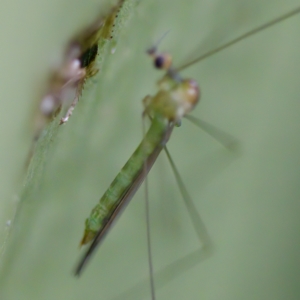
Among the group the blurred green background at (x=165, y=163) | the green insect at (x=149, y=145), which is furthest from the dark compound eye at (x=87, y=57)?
the green insect at (x=149, y=145)

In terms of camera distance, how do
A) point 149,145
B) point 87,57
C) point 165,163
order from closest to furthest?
point 87,57 < point 149,145 < point 165,163

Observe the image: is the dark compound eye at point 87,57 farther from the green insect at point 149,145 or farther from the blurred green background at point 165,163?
the green insect at point 149,145

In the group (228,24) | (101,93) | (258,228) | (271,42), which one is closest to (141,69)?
(101,93)

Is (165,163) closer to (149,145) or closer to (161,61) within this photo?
(149,145)

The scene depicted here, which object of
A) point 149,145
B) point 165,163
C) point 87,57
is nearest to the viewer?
point 87,57

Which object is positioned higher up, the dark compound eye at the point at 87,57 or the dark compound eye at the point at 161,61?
the dark compound eye at the point at 87,57

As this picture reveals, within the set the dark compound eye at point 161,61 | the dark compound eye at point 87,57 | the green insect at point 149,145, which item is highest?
the dark compound eye at point 87,57

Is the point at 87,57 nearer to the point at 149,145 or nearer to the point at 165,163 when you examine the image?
the point at 149,145

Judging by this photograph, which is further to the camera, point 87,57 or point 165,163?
point 165,163

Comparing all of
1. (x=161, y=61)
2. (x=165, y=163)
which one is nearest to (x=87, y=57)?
(x=161, y=61)
